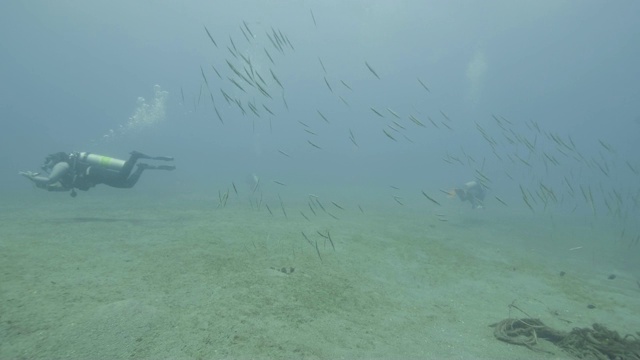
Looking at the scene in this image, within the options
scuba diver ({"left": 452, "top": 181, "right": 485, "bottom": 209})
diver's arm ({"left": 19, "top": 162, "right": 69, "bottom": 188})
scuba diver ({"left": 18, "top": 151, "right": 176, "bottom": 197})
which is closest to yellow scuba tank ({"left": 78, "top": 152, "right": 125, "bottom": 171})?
scuba diver ({"left": 18, "top": 151, "right": 176, "bottom": 197})

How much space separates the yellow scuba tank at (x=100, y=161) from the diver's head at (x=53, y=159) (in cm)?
60

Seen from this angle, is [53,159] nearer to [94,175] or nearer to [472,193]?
[94,175]

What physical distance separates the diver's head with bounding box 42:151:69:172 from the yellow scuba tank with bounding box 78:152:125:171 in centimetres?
60

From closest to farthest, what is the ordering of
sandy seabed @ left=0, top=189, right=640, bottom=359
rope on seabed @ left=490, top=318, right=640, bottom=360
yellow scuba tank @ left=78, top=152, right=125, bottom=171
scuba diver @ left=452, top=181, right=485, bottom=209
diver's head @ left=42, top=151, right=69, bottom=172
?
sandy seabed @ left=0, top=189, right=640, bottom=359 < rope on seabed @ left=490, top=318, right=640, bottom=360 < yellow scuba tank @ left=78, top=152, right=125, bottom=171 < diver's head @ left=42, top=151, right=69, bottom=172 < scuba diver @ left=452, top=181, right=485, bottom=209

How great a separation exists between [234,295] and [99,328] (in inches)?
71.1

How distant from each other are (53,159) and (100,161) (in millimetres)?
1891

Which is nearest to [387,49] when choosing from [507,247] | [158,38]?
[158,38]

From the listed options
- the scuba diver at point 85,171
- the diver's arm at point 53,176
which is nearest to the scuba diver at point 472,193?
the scuba diver at point 85,171

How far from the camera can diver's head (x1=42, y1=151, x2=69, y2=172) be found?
11.6 metres

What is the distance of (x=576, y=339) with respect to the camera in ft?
15.5

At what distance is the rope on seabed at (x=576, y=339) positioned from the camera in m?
4.33

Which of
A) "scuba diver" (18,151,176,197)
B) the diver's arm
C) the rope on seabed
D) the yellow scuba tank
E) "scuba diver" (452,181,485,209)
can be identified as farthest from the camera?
"scuba diver" (452,181,485,209)

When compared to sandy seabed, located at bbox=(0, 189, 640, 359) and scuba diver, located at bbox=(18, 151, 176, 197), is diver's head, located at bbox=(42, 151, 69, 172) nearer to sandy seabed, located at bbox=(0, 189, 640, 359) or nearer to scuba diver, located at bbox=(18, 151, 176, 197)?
scuba diver, located at bbox=(18, 151, 176, 197)

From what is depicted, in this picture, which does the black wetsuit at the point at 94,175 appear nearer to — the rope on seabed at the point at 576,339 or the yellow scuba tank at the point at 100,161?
the yellow scuba tank at the point at 100,161
